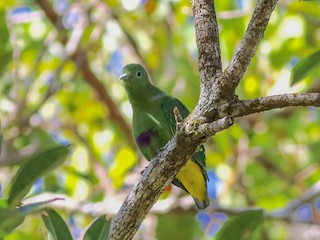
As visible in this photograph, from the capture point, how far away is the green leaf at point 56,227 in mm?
2158

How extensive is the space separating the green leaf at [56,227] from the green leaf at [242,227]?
486 mm

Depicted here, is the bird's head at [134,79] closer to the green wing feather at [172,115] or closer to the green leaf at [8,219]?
the green wing feather at [172,115]

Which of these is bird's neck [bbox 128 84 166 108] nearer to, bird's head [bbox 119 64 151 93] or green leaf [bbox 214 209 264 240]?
bird's head [bbox 119 64 151 93]

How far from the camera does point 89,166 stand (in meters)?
4.83

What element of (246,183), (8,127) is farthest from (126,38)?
(8,127)

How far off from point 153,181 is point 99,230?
28 cm

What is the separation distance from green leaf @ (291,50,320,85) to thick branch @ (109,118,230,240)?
2.23ft

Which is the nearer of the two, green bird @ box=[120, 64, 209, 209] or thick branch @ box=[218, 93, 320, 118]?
thick branch @ box=[218, 93, 320, 118]

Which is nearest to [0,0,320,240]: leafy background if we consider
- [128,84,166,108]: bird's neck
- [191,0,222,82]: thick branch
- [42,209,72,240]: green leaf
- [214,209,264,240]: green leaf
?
[128,84,166,108]: bird's neck

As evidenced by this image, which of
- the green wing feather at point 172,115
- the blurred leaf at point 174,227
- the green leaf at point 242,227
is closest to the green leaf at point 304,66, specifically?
the green leaf at point 242,227

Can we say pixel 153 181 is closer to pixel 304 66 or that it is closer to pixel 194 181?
pixel 304 66

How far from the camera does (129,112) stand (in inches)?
202

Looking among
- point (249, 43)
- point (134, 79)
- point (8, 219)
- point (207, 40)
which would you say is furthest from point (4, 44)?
point (249, 43)

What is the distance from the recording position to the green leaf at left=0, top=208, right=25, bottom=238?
2094mm
